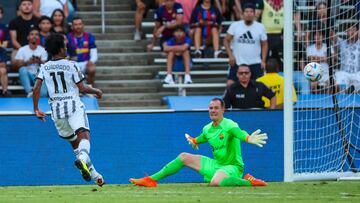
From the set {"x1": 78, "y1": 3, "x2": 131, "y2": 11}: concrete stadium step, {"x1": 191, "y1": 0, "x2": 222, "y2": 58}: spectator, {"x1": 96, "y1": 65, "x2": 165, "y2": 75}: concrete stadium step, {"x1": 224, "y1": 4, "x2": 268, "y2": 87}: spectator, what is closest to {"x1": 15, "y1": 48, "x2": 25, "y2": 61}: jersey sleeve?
{"x1": 96, "y1": 65, "x2": 165, "y2": 75}: concrete stadium step

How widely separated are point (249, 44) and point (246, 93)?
2.23 m

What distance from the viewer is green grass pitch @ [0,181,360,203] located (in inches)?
462

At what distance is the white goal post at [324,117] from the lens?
1472cm

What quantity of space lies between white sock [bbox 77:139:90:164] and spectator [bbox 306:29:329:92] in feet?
17.2

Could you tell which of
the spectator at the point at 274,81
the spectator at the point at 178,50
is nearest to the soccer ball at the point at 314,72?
the spectator at the point at 274,81

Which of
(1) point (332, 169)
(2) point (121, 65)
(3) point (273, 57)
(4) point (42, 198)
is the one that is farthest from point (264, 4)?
(4) point (42, 198)

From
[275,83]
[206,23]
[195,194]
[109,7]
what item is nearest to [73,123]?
[195,194]

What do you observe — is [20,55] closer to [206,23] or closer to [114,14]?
[114,14]

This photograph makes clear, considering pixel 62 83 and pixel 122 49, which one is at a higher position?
pixel 62 83

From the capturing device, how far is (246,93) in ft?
56.4

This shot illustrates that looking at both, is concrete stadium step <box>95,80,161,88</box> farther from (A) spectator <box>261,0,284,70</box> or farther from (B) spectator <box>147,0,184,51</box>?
(A) spectator <box>261,0,284,70</box>

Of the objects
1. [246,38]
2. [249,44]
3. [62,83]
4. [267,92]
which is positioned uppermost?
[62,83]

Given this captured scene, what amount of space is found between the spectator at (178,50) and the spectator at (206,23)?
62cm

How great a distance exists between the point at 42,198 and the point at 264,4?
389 inches
